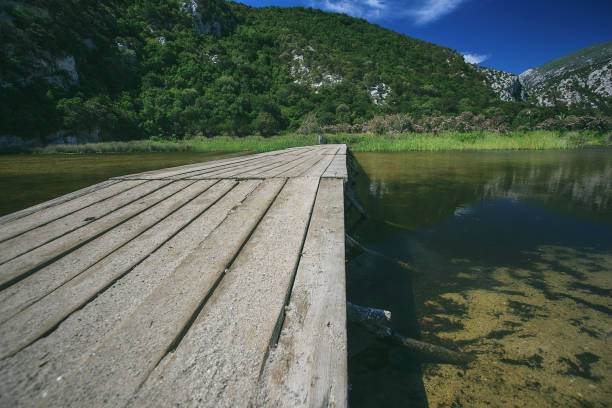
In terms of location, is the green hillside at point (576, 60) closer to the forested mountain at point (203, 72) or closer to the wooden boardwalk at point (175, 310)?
the forested mountain at point (203, 72)

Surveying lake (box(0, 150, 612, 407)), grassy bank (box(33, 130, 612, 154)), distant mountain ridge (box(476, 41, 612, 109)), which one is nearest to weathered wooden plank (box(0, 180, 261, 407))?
lake (box(0, 150, 612, 407))

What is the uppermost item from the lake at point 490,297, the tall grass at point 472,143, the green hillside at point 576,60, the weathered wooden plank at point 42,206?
the green hillside at point 576,60

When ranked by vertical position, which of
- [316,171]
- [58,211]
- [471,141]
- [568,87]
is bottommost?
[58,211]

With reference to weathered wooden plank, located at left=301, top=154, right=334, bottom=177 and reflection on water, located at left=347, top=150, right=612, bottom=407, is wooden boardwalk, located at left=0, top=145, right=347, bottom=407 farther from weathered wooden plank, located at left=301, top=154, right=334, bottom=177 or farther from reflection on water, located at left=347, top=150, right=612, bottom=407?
weathered wooden plank, located at left=301, top=154, right=334, bottom=177

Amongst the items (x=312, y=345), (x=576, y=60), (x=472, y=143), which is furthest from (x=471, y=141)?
(x=576, y=60)

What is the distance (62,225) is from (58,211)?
1.13 feet

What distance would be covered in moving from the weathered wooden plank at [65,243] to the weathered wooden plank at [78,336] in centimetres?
42

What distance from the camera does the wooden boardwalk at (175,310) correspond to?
549 millimetres

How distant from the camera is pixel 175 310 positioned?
0.77m

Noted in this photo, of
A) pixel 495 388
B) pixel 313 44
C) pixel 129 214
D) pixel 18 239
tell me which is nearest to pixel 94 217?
pixel 129 214

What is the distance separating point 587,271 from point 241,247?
235 centimetres

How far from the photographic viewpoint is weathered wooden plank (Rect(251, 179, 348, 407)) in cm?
53

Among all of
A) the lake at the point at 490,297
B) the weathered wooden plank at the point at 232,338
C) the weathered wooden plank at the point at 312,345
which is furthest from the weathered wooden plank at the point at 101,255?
the lake at the point at 490,297

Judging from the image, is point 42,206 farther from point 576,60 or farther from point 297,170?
point 576,60
